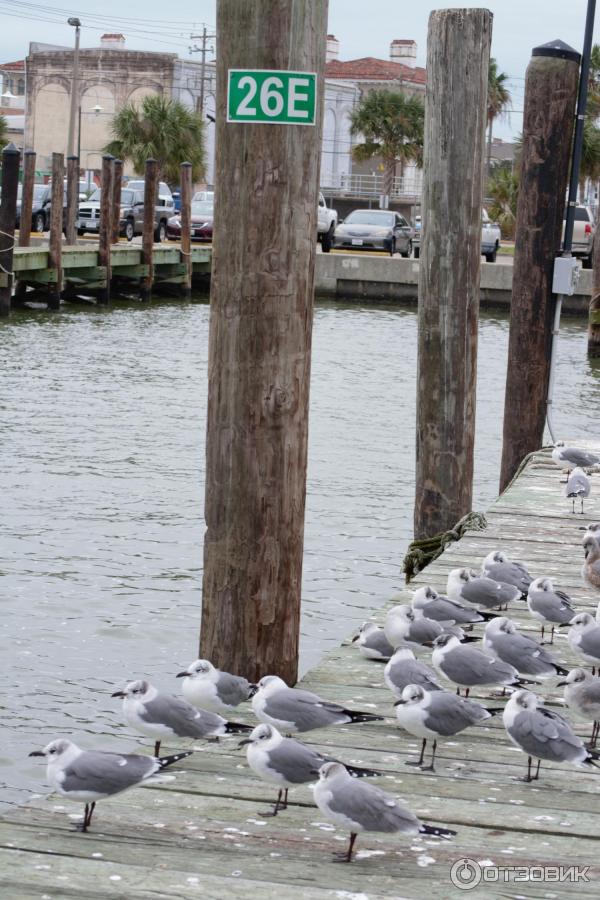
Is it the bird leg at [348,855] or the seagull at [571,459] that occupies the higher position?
the seagull at [571,459]

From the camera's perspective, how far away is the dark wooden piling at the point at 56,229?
31.9 metres

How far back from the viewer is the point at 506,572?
716 cm

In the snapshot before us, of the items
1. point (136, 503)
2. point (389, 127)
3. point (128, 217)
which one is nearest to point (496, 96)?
point (389, 127)

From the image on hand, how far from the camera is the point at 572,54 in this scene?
1105 cm

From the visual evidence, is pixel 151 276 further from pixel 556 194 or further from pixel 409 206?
pixel 409 206

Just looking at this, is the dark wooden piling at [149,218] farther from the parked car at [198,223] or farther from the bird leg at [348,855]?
the bird leg at [348,855]

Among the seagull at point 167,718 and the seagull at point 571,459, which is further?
the seagull at point 571,459

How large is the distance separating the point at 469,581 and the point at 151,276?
31398 mm

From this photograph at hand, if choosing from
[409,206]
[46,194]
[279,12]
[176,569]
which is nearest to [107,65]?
[409,206]

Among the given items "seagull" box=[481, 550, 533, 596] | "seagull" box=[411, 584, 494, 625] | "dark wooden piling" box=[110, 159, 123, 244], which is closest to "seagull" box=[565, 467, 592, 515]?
"seagull" box=[481, 550, 533, 596]

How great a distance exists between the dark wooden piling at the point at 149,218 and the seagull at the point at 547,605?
30.6 metres

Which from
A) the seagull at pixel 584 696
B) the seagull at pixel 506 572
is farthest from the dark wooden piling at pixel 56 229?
the seagull at pixel 584 696

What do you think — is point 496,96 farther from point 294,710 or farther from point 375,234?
point 294,710

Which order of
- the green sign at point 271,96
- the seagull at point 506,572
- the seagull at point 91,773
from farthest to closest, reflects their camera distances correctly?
the seagull at point 506,572 → the green sign at point 271,96 → the seagull at point 91,773
